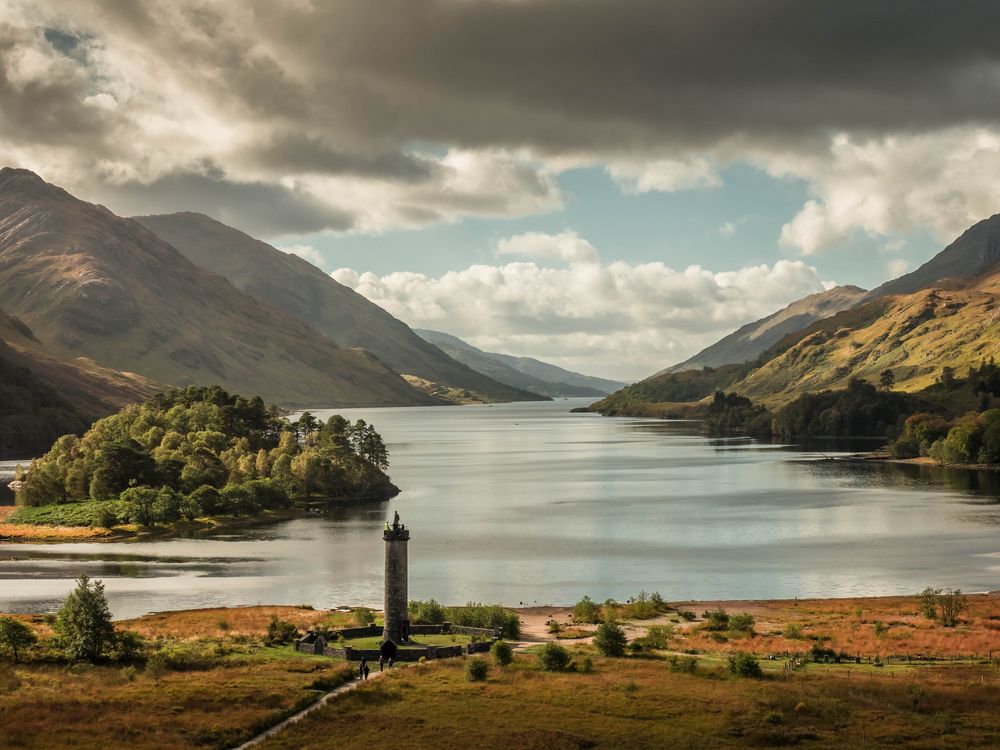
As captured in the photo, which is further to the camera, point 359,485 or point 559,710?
point 359,485

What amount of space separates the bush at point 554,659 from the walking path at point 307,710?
1091 centimetres

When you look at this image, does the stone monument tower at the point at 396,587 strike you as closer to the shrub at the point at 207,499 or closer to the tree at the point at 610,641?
the tree at the point at 610,641

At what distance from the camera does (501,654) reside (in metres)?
71.4

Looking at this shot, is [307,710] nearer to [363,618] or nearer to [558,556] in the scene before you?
[363,618]

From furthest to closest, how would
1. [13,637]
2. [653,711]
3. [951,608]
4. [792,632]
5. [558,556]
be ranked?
1. [558,556]
2. [951,608]
3. [792,632]
4. [13,637]
5. [653,711]

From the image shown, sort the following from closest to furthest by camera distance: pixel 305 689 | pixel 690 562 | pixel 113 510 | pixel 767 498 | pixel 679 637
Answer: pixel 305 689 < pixel 679 637 < pixel 690 562 < pixel 113 510 < pixel 767 498

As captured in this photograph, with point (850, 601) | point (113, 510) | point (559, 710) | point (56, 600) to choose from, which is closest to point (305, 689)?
point (559, 710)

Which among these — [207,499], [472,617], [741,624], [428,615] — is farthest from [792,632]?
[207,499]

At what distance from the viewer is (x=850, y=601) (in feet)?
339

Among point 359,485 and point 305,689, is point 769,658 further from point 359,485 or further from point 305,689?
point 359,485

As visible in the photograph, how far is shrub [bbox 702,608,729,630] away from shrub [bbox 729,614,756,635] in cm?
96

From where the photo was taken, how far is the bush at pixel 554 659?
2761 inches

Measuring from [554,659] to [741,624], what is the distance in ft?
77.5

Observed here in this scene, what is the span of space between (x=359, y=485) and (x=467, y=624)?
11493cm
